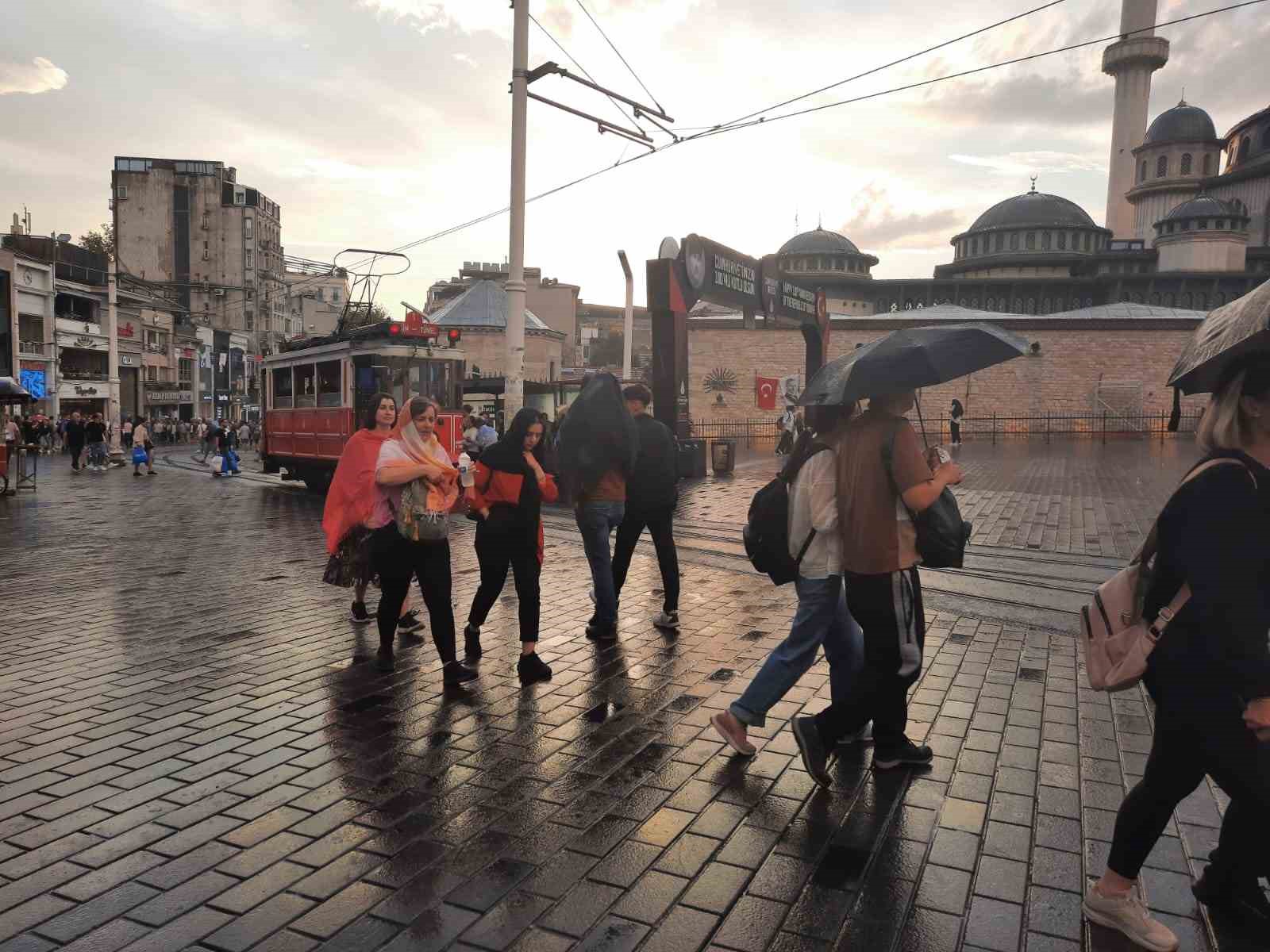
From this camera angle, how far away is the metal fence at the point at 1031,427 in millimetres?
40156

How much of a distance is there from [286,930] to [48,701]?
307 cm

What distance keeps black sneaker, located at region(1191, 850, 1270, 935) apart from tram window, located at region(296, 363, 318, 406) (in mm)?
16774

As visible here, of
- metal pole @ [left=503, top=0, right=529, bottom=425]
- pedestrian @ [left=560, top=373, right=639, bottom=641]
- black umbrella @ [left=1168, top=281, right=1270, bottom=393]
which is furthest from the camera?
metal pole @ [left=503, top=0, right=529, bottom=425]

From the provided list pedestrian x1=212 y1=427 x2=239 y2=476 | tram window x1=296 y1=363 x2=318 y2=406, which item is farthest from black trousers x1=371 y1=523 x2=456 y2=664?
pedestrian x1=212 y1=427 x2=239 y2=476

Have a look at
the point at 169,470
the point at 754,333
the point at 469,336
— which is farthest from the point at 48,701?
the point at 469,336

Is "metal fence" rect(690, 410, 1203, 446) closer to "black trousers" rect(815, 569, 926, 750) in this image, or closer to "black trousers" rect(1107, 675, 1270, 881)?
"black trousers" rect(815, 569, 926, 750)

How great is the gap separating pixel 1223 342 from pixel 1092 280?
62.2m

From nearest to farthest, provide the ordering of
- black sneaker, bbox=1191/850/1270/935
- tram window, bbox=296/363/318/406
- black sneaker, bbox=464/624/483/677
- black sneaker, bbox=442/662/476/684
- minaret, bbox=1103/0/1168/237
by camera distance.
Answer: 1. black sneaker, bbox=1191/850/1270/935
2. black sneaker, bbox=442/662/476/684
3. black sneaker, bbox=464/624/483/677
4. tram window, bbox=296/363/318/406
5. minaret, bbox=1103/0/1168/237

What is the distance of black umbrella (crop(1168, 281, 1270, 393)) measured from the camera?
2.35 m

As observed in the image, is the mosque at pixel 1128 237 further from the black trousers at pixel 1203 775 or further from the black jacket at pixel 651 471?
the black trousers at pixel 1203 775

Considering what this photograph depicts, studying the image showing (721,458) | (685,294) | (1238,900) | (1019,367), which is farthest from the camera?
(1019,367)

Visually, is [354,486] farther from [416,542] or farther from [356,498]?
[416,542]

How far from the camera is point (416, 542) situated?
5.21m

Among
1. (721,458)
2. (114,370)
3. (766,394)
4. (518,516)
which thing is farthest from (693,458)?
(114,370)
